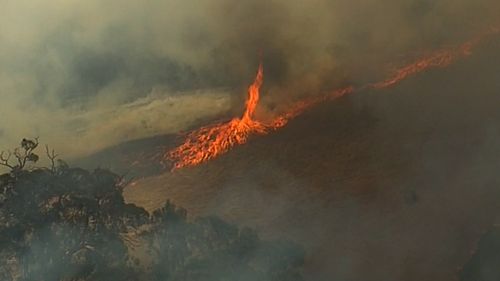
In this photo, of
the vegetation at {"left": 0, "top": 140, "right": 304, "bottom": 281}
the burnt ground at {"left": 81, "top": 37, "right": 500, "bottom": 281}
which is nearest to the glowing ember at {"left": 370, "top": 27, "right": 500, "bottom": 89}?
the burnt ground at {"left": 81, "top": 37, "right": 500, "bottom": 281}

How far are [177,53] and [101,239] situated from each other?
4214 millimetres

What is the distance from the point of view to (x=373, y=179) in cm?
766

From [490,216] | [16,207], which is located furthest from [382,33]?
[16,207]

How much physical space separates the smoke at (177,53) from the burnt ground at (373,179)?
534mm

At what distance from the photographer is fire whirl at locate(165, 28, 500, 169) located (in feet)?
26.8

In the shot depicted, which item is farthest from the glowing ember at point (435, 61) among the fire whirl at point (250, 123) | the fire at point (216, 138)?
the fire at point (216, 138)

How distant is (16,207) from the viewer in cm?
514

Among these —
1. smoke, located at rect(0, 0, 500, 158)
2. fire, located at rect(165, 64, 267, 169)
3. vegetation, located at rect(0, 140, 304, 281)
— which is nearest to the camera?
vegetation, located at rect(0, 140, 304, 281)

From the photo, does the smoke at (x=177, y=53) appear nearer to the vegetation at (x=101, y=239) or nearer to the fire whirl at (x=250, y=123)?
→ the fire whirl at (x=250, y=123)

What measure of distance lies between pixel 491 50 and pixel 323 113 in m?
2.59

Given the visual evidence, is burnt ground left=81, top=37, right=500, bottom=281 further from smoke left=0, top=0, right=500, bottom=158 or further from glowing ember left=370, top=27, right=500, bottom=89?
smoke left=0, top=0, right=500, bottom=158

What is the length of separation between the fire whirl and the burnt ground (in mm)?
126

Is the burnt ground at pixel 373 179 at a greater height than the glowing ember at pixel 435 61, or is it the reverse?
the glowing ember at pixel 435 61

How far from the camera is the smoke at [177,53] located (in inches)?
336
